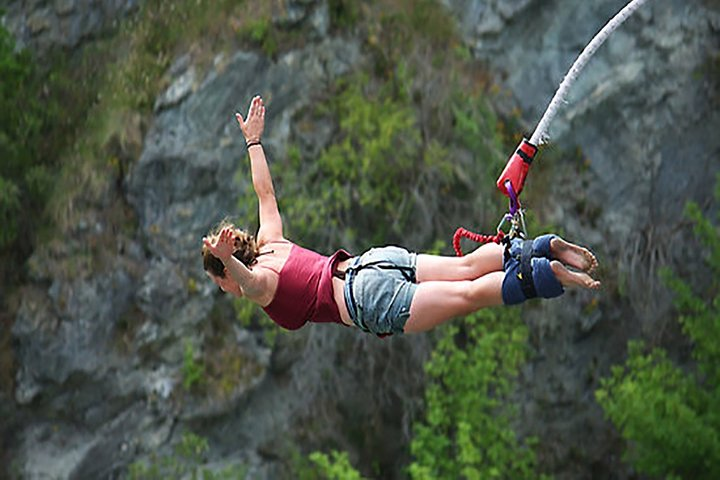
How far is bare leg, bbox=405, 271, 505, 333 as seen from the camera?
4.13m

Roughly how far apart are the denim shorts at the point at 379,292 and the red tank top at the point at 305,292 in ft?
0.30

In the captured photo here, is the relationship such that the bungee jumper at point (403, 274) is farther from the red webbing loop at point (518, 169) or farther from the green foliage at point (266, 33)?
the green foliage at point (266, 33)

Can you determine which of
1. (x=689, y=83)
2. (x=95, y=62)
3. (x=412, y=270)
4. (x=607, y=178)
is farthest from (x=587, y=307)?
(x=412, y=270)

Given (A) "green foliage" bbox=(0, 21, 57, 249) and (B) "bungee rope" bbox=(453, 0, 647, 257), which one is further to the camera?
(A) "green foliage" bbox=(0, 21, 57, 249)

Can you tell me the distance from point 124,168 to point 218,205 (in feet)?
2.75

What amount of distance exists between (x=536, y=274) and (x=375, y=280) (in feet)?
2.23

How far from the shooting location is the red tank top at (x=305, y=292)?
4.38 metres

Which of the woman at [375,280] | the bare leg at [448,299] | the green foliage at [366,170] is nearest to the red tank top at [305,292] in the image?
the woman at [375,280]

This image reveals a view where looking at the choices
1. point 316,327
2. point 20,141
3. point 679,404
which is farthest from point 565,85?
point 20,141

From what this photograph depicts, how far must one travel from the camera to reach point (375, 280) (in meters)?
4.29

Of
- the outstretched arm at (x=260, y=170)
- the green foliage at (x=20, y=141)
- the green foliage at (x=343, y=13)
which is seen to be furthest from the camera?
the green foliage at (x=343, y=13)

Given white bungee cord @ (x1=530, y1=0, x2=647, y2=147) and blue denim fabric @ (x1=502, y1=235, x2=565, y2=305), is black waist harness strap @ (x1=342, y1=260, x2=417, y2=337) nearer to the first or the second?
blue denim fabric @ (x1=502, y1=235, x2=565, y2=305)

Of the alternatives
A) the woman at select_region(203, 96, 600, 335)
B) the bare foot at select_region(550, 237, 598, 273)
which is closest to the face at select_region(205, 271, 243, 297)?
the woman at select_region(203, 96, 600, 335)

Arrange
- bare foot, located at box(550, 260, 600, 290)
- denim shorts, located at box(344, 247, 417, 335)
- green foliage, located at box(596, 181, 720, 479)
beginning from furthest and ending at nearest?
green foliage, located at box(596, 181, 720, 479), denim shorts, located at box(344, 247, 417, 335), bare foot, located at box(550, 260, 600, 290)
